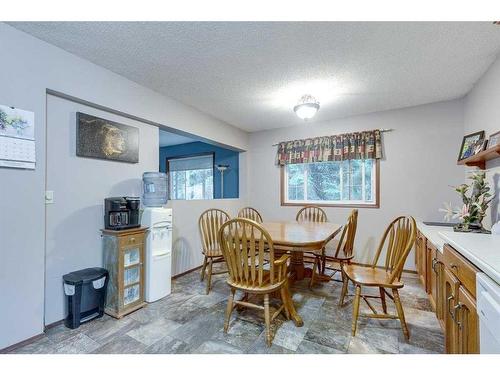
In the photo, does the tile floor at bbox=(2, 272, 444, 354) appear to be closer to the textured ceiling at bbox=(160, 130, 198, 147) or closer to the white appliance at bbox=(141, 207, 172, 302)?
the white appliance at bbox=(141, 207, 172, 302)

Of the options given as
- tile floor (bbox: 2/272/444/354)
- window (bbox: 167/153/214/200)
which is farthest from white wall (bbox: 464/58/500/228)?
window (bbox: 167/153/214/200)

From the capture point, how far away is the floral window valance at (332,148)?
→ 3.46 m

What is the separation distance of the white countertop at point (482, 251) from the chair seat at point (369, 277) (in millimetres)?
574

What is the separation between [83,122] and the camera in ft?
7.05

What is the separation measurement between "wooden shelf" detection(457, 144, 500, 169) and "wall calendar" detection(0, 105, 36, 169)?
11.8ft

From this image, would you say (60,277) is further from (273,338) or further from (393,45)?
(393,45)

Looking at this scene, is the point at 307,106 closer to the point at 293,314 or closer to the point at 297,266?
the point at 297,266

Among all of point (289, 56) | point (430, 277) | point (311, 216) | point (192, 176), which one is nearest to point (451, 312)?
point (430, 277)

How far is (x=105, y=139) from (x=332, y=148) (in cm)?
317

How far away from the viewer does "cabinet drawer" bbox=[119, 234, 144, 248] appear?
7.05ft

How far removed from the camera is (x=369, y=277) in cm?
194
